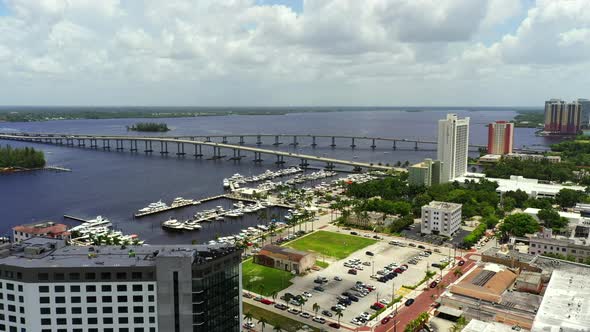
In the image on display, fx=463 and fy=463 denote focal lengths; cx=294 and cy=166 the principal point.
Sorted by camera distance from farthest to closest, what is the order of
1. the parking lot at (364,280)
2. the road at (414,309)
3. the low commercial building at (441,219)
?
the low commercial building at (441,219) → the parking lot at (364,280) → the road at (414,309)

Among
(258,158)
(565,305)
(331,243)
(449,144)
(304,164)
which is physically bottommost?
(331,243)

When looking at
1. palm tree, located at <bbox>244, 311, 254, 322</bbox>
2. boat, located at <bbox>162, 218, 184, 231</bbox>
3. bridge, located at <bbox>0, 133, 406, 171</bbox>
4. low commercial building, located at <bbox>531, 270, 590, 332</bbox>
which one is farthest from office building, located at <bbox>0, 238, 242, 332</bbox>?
bridge, located at <bbox>0, 133, 406, 171</bbox>

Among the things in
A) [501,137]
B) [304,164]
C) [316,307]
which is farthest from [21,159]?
[501,137]

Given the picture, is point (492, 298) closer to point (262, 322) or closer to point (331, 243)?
point (262, 322)

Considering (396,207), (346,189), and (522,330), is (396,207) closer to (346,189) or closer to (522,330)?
(346,189)

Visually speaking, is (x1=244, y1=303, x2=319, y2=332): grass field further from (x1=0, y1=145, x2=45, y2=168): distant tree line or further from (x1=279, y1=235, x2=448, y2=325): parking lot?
(x1=0, y1=145, x2=45, y2=168): distant tree line

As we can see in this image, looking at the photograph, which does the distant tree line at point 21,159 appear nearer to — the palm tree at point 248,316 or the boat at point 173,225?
the boat at point 173,225

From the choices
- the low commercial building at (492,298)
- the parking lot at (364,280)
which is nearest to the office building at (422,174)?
the parking lot at (364,280)
